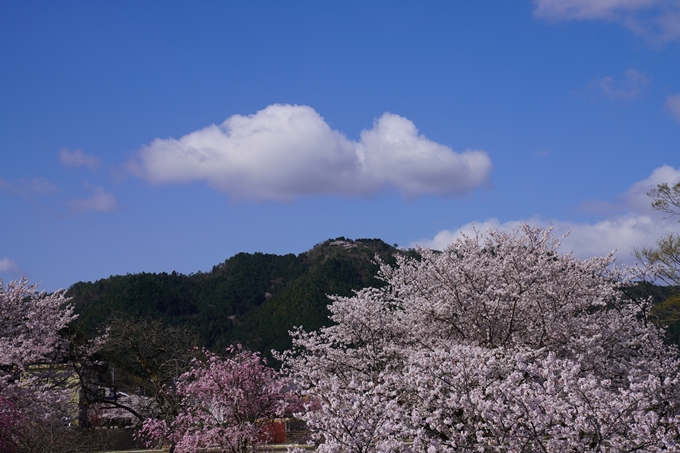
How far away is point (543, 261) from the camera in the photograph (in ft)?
50.1

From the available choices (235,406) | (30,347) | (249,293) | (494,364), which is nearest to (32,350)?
(30,347)

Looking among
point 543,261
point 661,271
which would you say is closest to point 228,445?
point 543,261

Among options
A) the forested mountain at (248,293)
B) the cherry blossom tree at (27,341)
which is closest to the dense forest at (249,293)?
the forested mountain at (248,293)

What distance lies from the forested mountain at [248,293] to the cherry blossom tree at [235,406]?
146 feet

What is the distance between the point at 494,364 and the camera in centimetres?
1048

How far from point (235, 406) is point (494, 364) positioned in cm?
845

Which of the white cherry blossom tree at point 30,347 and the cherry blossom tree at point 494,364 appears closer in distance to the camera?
the cherry blossom tree at point 494,364

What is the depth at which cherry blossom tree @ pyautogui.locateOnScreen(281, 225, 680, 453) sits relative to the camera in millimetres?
8727

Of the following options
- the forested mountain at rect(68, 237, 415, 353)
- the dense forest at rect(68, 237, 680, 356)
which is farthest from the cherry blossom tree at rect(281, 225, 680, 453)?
the forested mountain at rect(68, 237, 415, 353)

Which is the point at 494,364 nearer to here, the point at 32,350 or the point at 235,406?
the point at 235,406

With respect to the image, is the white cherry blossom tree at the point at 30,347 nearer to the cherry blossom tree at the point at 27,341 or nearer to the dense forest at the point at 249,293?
the cherry blossom tree at the point at 27,341

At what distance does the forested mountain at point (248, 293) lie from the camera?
242 feet

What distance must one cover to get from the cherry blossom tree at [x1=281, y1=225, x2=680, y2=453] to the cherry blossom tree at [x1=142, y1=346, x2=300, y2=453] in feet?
3.97

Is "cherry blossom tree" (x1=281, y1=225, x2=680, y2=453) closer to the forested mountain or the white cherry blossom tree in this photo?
the white cherry blossom tree
